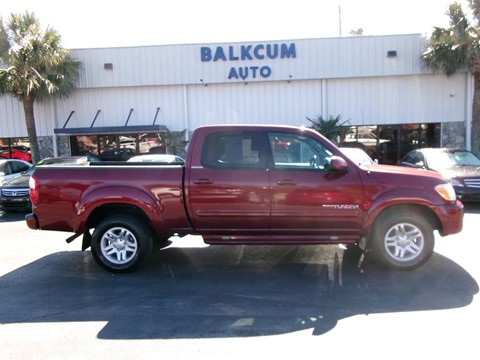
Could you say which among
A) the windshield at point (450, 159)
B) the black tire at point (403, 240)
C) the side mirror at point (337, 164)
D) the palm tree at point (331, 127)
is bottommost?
the black tire at point (403, 240)

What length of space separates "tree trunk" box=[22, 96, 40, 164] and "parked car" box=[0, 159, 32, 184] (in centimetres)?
352

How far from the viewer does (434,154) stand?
12.0 meters

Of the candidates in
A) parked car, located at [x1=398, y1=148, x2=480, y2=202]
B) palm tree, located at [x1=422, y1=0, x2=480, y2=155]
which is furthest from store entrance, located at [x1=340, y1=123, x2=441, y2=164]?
A: parked car, located at [x1=398, y1=148, x2=480, y2=202]

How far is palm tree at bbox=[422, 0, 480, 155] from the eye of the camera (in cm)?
1582

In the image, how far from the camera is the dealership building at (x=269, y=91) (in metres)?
17.9

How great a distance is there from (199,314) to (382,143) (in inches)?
627

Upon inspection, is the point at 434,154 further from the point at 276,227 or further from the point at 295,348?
the point at 295,348

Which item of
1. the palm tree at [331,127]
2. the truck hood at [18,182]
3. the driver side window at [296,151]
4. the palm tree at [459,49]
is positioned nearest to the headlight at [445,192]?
the driver side window at [296,151]

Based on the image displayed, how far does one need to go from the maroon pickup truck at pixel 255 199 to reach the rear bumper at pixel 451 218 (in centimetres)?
1

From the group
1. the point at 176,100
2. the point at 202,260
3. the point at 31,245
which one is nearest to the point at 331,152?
the point at 202,260

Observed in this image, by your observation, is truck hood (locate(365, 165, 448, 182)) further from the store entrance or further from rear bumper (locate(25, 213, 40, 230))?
the store entrance

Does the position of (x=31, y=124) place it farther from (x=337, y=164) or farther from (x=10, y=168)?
(x=337, y=164)

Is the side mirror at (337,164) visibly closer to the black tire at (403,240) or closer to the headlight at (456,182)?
the black tire at (403,240)

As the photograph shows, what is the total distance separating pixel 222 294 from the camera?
16.8ft
